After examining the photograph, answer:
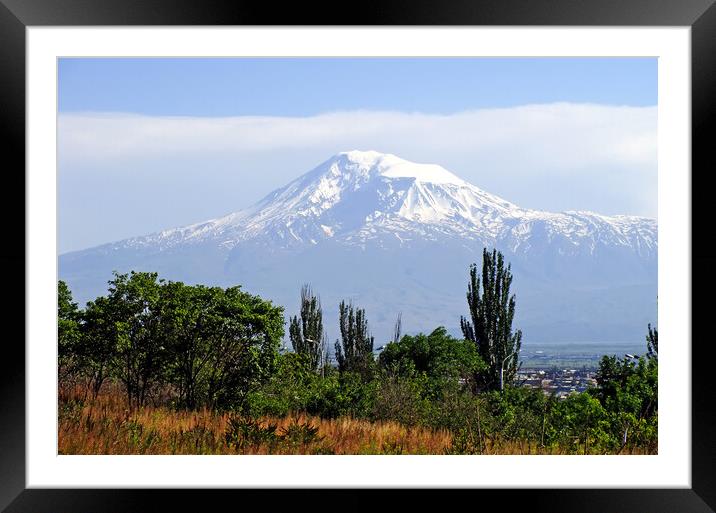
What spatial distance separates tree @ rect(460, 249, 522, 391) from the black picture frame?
838cm

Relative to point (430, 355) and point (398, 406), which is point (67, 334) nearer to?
point (398, 406)

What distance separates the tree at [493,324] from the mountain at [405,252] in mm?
18649

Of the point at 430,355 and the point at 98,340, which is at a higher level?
the point at 98,340

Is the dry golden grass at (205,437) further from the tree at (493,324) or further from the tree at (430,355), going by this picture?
the tree at (493,324)

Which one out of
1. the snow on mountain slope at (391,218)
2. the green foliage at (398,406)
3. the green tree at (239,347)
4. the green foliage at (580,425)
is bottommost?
the green foliage at (580,425)

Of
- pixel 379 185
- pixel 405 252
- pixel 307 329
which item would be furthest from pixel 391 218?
pixel 307 329

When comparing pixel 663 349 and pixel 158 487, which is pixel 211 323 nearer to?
pixel 158 487
